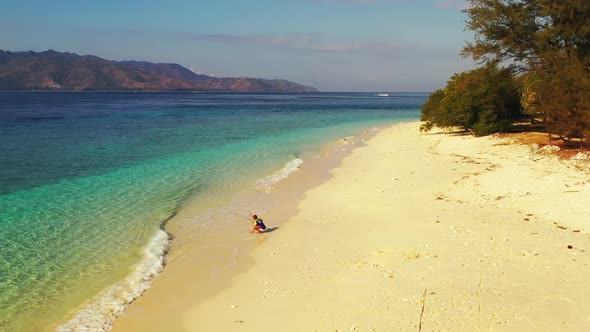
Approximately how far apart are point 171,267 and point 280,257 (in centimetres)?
271

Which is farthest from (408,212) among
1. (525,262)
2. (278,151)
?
(278,151)

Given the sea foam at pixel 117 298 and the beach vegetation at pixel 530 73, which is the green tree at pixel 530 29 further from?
the sea foam at pixel 117 298

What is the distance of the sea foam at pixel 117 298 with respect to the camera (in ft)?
27.4

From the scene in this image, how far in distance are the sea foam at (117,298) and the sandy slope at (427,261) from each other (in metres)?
1.58

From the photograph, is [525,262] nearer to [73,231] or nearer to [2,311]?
[2,311]

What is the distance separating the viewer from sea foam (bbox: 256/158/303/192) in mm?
20009

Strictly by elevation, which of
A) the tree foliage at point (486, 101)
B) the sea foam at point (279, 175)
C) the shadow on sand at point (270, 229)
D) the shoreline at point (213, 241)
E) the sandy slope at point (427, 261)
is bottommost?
the shoreline at point (213, 241)

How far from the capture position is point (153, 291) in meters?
9.74

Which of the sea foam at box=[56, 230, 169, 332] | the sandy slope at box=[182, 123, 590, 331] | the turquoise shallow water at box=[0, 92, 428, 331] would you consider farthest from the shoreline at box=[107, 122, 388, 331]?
the turquoise shallow water at box=[0, 92, 428, 331]

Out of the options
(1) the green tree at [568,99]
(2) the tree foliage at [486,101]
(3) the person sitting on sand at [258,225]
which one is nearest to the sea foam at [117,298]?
(3) the person sitting on sand at [258,225]

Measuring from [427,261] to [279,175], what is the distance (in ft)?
42.5

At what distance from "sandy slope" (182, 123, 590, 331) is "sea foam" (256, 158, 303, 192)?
2846 millimetres

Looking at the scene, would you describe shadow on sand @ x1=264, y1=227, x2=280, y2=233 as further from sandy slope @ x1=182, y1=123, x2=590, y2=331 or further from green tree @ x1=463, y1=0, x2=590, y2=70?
green tree @ x1=463, y1=0, x2=590, y2=70

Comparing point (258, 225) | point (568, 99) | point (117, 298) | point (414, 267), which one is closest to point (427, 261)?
point (414, 267)
